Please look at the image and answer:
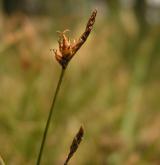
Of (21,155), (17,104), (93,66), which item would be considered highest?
(93,66)

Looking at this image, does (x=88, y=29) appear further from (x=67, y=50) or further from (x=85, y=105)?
(x=85, y=105)

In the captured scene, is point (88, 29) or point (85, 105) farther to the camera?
point (85, 105)

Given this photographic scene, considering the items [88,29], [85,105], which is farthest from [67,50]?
[85,105]

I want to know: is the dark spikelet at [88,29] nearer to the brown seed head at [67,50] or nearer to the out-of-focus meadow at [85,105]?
the brown seed head at [67,50]

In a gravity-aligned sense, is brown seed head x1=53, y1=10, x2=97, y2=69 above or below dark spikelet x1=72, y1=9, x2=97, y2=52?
below

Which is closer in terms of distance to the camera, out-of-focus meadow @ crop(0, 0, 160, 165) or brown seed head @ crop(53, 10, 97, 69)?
brown seed head @ crop(53, 10, 97, 69)

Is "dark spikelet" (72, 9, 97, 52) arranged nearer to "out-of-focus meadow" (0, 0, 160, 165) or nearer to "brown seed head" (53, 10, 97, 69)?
"brown seed head" (53, 10, 97, 69)

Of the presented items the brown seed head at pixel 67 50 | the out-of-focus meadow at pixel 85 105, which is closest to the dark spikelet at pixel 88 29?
the brown seed head at pixel 67 50

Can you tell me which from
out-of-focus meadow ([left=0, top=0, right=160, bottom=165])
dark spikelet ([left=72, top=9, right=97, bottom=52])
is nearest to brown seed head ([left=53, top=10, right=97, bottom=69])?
dark spikelet ([left=72, top=9, right=97, bottom=52])

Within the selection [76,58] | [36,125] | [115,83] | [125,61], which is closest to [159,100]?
[115,83]

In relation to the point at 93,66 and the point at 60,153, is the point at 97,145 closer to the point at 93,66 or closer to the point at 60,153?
the point at 60,153

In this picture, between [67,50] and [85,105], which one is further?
[85,105]
